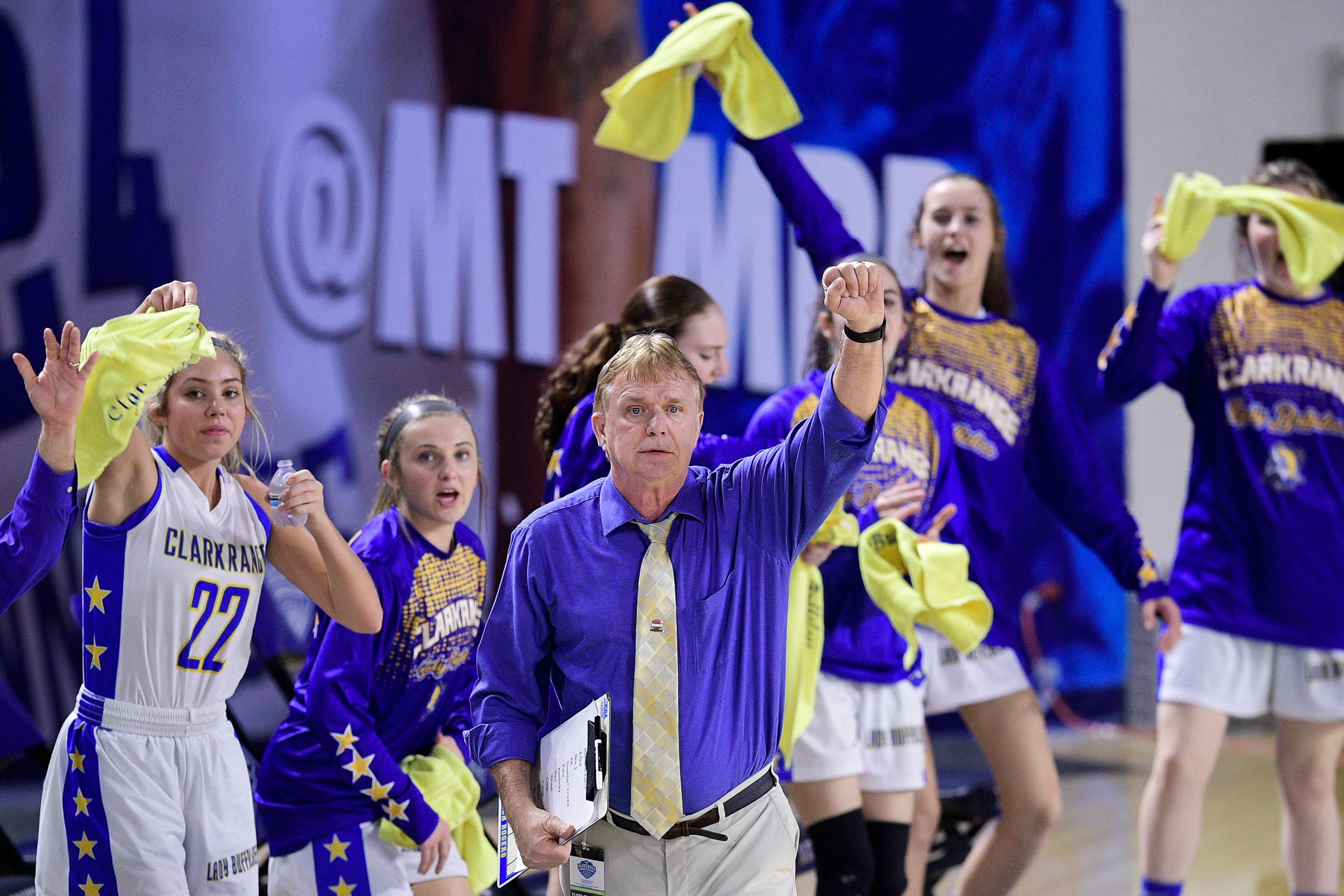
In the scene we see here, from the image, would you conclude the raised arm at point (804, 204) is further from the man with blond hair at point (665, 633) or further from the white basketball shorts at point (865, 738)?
the man with blond hair at point (665, 633)

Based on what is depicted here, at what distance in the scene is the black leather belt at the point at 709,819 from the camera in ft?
7.14

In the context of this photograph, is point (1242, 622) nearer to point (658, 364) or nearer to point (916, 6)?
point (658, 364)

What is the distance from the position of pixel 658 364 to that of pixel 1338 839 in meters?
2.69

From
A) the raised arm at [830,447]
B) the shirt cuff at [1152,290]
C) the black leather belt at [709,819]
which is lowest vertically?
the black leather belt at [709,819]

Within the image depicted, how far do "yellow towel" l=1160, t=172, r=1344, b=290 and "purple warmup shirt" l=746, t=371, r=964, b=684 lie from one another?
3.11 ft

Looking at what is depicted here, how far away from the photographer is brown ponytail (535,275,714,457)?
320cm

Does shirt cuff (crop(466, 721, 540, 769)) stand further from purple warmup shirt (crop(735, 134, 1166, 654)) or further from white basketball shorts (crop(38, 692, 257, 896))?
purple warmup shirt (crop(735, 134, 1166, 654))

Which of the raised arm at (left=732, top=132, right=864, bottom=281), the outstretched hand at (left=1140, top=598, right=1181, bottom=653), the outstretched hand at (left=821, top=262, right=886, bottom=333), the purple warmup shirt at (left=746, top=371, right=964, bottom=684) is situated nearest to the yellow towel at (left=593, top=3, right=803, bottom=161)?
the raised arm at (left=732, top=132, right=864, bottom=281)

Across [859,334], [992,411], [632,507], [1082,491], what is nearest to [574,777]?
[632,507]

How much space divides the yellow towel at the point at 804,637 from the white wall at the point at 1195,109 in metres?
5.85

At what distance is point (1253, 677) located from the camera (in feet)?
12.1

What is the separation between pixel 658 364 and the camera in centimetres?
220

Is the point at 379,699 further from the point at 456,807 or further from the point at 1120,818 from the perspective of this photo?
the point at 1120,818

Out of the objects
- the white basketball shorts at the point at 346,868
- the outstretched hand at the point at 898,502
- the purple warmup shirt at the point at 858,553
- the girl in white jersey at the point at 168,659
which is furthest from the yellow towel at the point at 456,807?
the outstretched hand at the point at 898,502
